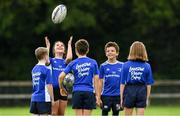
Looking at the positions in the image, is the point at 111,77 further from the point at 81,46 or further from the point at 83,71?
the point at 81,46

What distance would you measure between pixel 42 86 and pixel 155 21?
79.2 feet

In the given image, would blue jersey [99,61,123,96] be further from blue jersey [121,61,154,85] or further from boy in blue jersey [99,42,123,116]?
blue jersey [121,61,154,85]

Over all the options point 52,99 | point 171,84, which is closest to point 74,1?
point 171,84

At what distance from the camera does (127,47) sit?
39.8 metres

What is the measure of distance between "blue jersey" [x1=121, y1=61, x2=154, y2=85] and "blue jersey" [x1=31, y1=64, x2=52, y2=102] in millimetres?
1523

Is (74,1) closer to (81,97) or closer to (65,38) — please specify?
(65,38)

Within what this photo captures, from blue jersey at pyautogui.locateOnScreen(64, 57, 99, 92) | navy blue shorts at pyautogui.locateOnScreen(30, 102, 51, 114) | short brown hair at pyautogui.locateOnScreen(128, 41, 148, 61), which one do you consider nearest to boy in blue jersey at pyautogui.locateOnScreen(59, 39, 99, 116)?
blue jersey at pyautogui.locateOnScreen(64, 57, 99, 92)

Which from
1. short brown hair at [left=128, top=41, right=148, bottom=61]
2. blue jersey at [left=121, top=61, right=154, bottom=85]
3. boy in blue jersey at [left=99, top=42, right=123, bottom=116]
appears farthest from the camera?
boy in blue jersey at [left=99, top=42, right=123, bottom=116]

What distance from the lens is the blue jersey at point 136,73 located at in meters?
15.3

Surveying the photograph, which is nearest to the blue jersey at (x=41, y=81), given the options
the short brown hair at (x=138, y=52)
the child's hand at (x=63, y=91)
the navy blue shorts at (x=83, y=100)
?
the navy blue shorts at (x=83, y=100)

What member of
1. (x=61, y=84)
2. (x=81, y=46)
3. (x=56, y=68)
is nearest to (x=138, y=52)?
(x=81, y=46)

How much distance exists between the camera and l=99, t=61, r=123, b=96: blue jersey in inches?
650

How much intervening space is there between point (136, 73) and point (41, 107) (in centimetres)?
204

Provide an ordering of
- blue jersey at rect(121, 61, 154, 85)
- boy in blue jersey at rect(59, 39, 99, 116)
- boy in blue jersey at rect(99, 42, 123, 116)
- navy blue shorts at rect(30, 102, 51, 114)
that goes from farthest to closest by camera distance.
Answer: boy in blue jersey at rect(99, 42, 123, 116) → navy blue shorts at rect(30, 102, 51, 114) → boy in blue jersey at rect(59, 39, 99, 116) → blue jersey at rect(121, 61, 154, 85)
